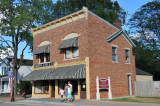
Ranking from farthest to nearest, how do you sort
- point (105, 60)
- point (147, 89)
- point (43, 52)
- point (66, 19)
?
point (43, 52), point (147, 89), point (66, 19), point (105, 60)

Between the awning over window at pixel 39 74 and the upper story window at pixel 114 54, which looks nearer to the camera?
the awning over window at pixel 39 74

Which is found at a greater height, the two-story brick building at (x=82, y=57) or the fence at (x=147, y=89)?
the two-story brick building at (x=82, y=57)

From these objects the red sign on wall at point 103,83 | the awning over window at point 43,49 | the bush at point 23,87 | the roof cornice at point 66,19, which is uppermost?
the roof cornice at point 66,19

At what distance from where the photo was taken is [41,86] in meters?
25.4

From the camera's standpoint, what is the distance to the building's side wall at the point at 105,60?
65.4 ft

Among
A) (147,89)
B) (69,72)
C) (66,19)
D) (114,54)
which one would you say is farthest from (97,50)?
(147,89)

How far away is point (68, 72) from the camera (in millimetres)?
19922

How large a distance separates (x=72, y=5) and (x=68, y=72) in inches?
1019

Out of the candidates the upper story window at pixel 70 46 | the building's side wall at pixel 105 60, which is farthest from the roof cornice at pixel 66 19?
the upper story window at pixel 70 46

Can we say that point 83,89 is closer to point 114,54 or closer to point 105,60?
point 105,60

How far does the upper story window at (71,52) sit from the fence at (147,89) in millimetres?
9001

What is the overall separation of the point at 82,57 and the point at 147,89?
9.32 m

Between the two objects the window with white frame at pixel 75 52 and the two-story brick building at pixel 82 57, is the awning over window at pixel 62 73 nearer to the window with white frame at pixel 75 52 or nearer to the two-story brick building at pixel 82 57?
the two-story brick building at pixel 82 57

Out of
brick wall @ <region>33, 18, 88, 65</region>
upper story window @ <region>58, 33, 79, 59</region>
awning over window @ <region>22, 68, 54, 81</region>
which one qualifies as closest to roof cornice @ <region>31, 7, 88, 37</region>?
brick wall @ <region>33, 18, 88, 65</region>
